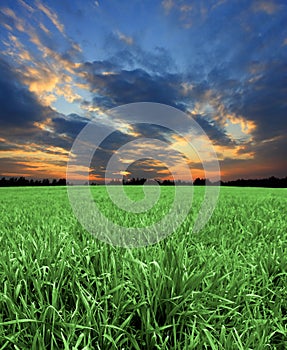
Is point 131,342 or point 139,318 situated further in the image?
point 139,318

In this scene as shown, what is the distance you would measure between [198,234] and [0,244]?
2.42 meters

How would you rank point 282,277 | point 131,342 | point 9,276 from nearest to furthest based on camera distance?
point 131,342 → point 9,276 → point 282,277

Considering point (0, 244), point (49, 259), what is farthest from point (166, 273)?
point (0, 244)

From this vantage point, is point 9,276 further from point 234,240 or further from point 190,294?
point 234,240

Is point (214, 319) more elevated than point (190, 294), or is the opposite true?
point (190, 294)

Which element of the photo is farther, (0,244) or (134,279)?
(0,244)

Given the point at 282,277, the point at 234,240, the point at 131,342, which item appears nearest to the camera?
the point at 131,342

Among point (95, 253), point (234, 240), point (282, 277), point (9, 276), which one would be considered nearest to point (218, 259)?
point (282, 277)

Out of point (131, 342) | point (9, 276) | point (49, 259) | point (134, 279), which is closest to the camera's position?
point (131, 342)

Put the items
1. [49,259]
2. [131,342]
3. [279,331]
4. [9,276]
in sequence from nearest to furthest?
[131,342], [279,331], [9,276], [49,259]

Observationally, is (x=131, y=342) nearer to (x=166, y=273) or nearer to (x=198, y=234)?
(x=166, y=273)

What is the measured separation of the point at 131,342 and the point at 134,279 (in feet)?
1.38

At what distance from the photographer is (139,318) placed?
208cm

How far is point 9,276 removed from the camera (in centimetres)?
236
